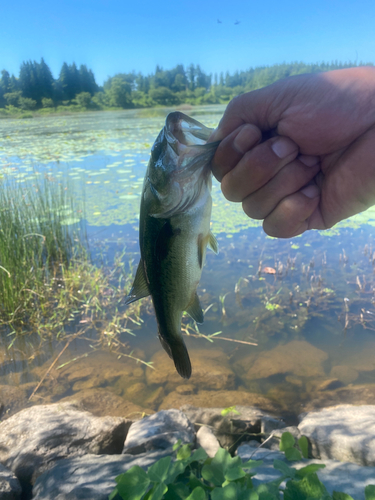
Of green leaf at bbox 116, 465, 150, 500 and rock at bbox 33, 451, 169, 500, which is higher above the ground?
green leaf at bbox 116, 465, 150, 500

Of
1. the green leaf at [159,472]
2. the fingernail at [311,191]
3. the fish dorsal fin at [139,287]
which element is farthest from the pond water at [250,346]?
the fingernail at [311,191]

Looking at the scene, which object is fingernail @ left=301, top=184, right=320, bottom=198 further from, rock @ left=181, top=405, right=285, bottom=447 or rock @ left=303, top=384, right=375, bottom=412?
rock @ left=303, top=384, right=375, bottom=412

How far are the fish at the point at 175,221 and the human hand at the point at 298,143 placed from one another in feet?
0.62

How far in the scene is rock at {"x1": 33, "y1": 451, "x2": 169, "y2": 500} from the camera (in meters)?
1.92

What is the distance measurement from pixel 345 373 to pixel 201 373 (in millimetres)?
1784

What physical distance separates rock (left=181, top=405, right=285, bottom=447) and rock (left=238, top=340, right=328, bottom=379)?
2.96 ft

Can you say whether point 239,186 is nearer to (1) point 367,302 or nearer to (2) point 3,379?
(2) point 3,379

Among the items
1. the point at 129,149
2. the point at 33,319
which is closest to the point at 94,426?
the point at 33,319

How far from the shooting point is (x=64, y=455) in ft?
8.43

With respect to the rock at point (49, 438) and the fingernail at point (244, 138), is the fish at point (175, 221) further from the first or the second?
the rock at point (49, 438)

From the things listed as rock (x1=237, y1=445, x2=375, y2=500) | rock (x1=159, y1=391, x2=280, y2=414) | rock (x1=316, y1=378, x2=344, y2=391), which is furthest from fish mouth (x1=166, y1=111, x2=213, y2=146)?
rock (x1=316, y1=378, x2=344, y2=391)

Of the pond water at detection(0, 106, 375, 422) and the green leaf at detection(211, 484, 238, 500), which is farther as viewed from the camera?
the pond water at detection(0, 106, 375, 422)

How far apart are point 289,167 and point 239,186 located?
30 cm

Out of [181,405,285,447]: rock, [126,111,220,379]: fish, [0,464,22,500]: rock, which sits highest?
[126,111,220,379]: fish
